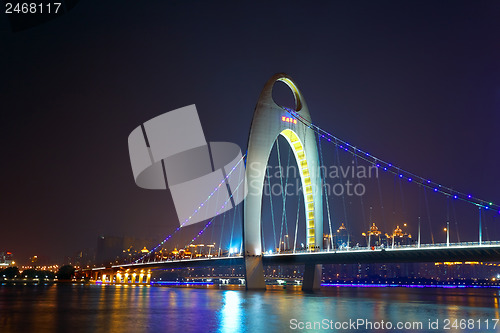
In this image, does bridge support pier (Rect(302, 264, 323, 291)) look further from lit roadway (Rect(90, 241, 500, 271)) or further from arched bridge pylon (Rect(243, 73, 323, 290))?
lit roadway (Rect(90, 241, 500, 271))

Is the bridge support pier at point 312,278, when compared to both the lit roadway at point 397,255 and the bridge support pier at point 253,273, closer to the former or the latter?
the lit roadway at point 397,255

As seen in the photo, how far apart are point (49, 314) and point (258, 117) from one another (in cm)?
3113

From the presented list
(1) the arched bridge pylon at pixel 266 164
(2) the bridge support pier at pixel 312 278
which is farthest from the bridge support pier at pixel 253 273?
(2) the bridge support pier at pixel 312 278

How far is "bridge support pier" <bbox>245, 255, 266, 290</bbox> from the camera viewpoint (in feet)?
151

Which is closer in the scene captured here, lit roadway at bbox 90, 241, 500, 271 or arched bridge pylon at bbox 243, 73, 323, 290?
lit roadway at bbox 90, 241, 500, 271

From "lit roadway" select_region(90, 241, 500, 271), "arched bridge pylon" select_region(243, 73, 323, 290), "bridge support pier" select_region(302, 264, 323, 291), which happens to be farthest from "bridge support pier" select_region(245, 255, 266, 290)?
"bridge support pier" select_region(302, 264, 323, 291)

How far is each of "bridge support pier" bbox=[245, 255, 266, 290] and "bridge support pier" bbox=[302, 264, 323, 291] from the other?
17.2ft

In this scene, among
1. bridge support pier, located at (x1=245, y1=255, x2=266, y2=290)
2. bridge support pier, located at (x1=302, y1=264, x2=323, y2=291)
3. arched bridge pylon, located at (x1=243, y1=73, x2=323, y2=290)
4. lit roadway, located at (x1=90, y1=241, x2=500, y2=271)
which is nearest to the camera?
lit roadway, located at (x1=90, y1=241, x2=500, y2=271)

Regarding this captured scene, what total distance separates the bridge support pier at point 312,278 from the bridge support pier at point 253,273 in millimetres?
5242

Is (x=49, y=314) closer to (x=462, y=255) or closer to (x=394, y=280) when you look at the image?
(x=462, y=255)

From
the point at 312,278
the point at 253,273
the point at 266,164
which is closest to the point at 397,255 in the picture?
the point at 312,278

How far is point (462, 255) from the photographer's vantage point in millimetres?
34656

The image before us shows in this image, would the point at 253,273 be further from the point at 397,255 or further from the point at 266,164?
the point at 397,255

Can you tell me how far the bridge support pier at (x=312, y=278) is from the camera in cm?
5009
